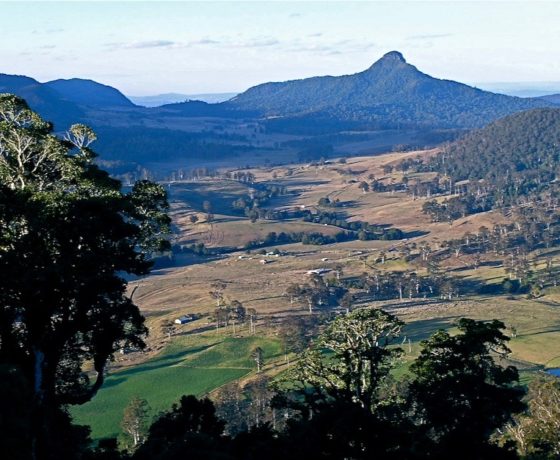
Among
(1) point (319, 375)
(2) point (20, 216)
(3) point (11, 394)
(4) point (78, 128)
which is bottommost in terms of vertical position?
(1) point (319, 375)

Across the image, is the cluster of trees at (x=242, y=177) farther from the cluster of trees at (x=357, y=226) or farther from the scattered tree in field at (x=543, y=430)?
the scattered tree in field at (x=543, y=430)

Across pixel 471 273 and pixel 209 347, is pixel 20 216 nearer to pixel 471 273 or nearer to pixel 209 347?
pixel 209 347

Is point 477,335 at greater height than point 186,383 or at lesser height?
greater

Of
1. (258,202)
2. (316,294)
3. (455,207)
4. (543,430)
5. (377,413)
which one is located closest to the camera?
(377,413)

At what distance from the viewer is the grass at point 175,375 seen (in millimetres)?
44812

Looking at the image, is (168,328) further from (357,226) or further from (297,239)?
(357,226)

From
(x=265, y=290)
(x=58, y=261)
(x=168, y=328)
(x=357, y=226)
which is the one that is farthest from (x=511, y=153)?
(x=58, y=261)

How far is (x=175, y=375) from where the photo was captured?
5134cm

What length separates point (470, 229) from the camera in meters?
110

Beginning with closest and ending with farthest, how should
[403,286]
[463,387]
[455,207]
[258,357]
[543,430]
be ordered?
[463,387] < [543,430] < [258,357] < [403,286] < [455,207]

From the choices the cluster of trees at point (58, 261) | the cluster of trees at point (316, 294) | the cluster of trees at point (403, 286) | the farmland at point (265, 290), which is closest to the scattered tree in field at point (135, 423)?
the farmland at point (265, 290)

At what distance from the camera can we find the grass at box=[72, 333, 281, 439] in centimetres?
4481

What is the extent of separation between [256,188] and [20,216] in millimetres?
139576

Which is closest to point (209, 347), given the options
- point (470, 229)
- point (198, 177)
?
point (470, 229)
